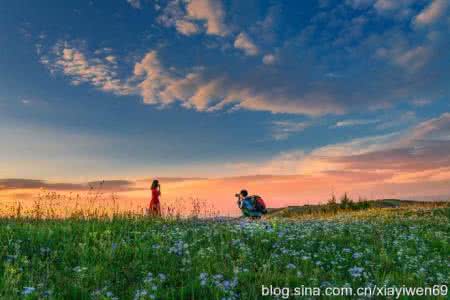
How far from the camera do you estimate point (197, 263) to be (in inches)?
368

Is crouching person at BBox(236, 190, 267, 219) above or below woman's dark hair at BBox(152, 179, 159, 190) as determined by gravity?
below

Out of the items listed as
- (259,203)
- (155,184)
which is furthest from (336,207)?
(155,184)

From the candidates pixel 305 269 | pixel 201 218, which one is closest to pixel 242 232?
pixel 305 269

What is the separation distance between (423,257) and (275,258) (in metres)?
4.35

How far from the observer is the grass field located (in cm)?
765

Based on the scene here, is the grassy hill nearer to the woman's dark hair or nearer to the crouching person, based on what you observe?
the crouching person

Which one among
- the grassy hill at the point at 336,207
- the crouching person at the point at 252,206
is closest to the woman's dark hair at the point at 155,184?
the crouching person at the point at 252,206

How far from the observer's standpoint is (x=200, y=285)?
300 inches

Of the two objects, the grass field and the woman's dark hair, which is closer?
the grass field

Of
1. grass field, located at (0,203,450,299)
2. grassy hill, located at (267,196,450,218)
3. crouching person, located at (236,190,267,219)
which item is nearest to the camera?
grass field, located at (0,203,450,299)

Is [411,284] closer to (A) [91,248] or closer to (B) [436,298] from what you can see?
(B) [436,298]

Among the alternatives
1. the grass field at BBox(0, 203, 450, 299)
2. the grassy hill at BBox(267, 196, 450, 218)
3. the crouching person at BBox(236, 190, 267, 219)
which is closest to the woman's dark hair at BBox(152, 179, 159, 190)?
the crouching person at BBox(236, 190, 267, 219)

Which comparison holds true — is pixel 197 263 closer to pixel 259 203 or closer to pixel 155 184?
pixel 259 203

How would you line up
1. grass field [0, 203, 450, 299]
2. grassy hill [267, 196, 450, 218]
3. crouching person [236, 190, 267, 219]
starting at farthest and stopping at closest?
grassy hill [267, 196, 450, 218] → crouching person [236, 190, 267, 219] → grass field [0, 203, 450, 299]
